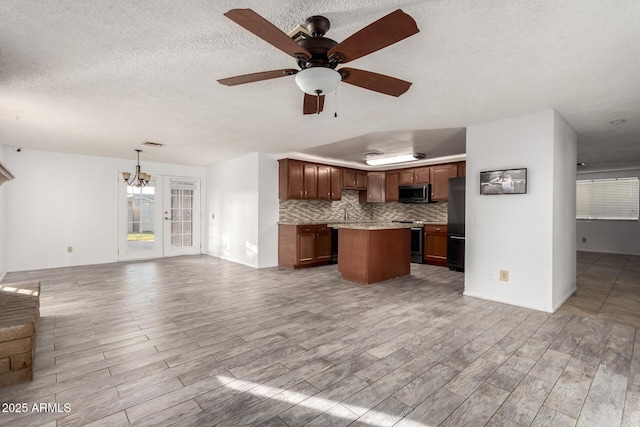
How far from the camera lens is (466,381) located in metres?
2.06

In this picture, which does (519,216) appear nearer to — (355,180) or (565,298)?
(565,298)

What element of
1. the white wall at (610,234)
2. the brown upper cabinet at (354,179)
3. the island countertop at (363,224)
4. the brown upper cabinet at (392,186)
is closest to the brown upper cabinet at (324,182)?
the brown upper cabinet at (354,179)

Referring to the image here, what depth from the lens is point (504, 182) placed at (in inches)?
145

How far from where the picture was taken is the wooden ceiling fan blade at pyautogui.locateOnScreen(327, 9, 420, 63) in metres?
1.41

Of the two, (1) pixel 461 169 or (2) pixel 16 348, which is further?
(1) pixel 461 169

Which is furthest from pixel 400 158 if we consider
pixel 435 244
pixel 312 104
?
pixel 312 104

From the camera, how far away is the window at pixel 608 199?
7.81 metres

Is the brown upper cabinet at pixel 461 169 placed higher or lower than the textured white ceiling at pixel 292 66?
lower

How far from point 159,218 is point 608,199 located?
11.7 metres

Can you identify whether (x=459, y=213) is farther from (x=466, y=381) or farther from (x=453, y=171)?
(x=466, y=381)

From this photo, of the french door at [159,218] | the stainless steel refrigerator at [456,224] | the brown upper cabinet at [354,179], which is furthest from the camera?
the brown upper cabinet at [354,179]

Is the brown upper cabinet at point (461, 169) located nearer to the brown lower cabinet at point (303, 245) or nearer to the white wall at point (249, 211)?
the brown lower cabinet at point (303, 245)

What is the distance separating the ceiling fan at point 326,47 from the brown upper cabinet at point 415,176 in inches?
193

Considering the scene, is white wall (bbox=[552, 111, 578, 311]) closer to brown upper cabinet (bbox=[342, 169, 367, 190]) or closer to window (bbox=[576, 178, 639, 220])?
brown upper cabinet (bbox=[342, 169, 367, 190])
